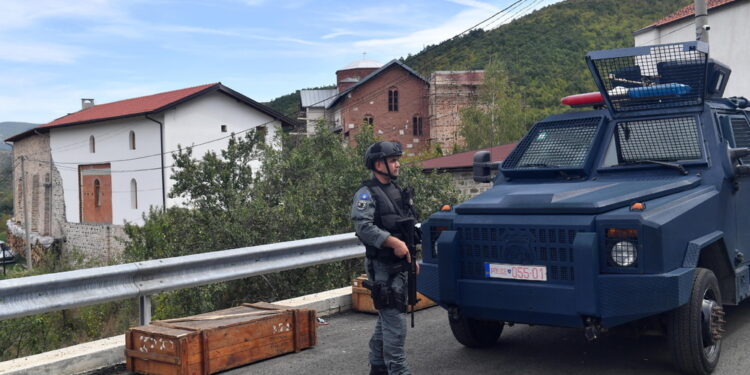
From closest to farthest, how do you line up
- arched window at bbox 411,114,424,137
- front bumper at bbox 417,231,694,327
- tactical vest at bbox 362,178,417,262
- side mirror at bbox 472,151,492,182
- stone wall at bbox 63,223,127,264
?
front bumper at bbox 417,231,694,327, tactical vest at bbox 362,178,417,262, side mirror at bbox 472,151,492,182, stone wall at bbox 63,223,127,264, arched window at bbox 411,114,424,137

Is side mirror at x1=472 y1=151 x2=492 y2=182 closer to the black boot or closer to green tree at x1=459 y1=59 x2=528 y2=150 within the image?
the black boot

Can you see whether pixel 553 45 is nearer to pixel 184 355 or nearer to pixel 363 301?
pixel 363 301

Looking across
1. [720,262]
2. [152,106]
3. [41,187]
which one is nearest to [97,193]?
[152,106]

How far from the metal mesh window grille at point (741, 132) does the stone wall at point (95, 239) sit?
4561cm

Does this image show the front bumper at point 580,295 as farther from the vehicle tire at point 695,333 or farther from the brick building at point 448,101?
the brick building at point 448,101

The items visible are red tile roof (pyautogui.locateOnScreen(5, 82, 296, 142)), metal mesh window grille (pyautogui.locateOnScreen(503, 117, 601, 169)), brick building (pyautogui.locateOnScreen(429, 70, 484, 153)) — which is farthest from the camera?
brick building (pyautogui.locateOnScreen(429, 70, 484, 153))

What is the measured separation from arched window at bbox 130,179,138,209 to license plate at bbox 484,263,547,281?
1803 inches

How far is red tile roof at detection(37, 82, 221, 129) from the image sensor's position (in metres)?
46.8

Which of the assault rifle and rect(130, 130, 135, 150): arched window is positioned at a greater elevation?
rect(130, 130, 135, 150): arched window

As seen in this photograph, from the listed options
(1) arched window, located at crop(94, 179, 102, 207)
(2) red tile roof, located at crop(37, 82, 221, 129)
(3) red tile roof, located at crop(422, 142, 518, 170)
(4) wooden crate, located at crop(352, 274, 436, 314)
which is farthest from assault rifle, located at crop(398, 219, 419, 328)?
(1) arched window, located at crop(94, 179, 102, 207)

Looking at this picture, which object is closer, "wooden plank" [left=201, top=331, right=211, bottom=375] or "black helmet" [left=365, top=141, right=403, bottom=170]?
"black helmet" [left=365, top=141, right=403, bottom=170]

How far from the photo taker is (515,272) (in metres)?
5.41

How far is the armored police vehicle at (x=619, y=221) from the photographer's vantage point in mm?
5027

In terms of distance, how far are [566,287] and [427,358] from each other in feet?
5.26
